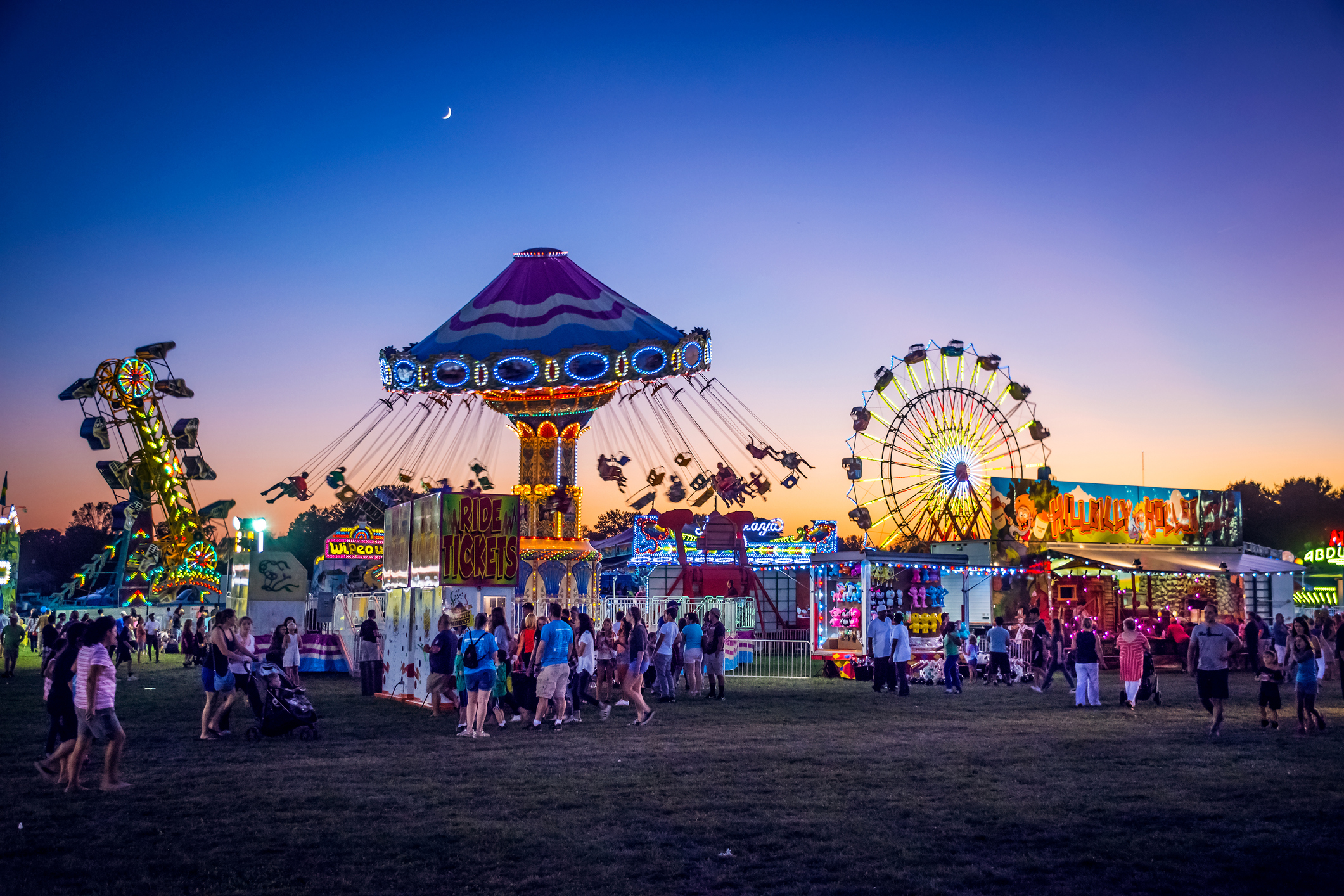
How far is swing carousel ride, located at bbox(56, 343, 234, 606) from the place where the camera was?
38.2m

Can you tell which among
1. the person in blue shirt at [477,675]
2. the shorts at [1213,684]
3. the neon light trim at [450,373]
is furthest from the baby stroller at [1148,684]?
the neon light trim at [450,373]

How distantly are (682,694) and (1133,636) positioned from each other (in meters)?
7.45

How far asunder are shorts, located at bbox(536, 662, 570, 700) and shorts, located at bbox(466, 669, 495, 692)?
0.99 meters

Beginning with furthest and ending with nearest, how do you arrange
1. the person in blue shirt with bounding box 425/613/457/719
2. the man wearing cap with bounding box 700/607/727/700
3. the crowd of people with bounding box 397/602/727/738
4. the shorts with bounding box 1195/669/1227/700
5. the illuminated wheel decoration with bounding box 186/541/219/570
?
the illuminated wheel decoration with bounding box 186/541/219/570
the man wearing cap with bounding box 700/607/727/700
the person in blue shirt with bounding box 425/613/457/719
the crowd of people with bounding box 397/602/727/738
the shorts with bounding box 1195/669/1227/700

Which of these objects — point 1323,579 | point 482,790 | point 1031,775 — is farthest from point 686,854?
point 1323,579

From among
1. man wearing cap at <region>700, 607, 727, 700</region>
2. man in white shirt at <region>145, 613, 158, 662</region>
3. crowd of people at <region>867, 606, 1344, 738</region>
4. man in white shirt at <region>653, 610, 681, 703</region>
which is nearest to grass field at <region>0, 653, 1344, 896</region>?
crowd of people at <region>867, 606, 1344, 738</region>

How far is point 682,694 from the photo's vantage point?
21.0m

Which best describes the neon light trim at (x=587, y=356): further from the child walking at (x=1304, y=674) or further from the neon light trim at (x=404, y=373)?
the child walking at (x=1304, y=674)

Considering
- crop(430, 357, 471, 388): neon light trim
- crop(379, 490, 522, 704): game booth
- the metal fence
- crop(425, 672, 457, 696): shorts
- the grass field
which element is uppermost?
crop(430, 357, 471, 388): neon light trim

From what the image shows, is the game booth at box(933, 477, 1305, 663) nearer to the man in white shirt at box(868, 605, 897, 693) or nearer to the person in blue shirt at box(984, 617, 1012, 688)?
the person in blue shirt at box(984, 617, 1012, 688)

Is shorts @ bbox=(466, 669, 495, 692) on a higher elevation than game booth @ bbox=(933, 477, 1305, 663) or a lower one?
lower

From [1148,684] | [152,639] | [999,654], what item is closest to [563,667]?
[1148,684]

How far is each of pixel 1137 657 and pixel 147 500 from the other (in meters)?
33.5

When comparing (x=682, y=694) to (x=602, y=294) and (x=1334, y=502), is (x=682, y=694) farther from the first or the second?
(x=1334, y=502)
